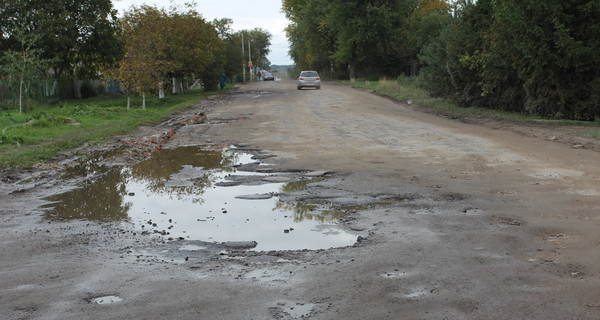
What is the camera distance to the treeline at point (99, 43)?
27516mm

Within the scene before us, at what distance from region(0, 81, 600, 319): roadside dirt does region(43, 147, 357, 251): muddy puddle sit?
346mm

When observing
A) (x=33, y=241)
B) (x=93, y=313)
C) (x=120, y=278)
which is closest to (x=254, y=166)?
(x=33, y=241)

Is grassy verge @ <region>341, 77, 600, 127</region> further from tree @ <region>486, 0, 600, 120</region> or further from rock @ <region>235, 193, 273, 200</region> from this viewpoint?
rock @ <region>235, 193, 273, 200</region>

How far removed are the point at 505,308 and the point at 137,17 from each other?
121ft

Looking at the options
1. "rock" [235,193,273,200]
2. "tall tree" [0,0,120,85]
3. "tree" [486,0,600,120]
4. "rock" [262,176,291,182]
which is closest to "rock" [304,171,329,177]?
"rock" [262,176,291,182]

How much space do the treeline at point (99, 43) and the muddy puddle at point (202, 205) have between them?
16.4 m

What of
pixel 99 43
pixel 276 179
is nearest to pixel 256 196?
pixel 276 179

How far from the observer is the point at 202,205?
8.64 metres

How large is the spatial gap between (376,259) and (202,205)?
3614 mm

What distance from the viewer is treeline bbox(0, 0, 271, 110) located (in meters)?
27.5

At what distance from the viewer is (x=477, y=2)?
23906 millimetres

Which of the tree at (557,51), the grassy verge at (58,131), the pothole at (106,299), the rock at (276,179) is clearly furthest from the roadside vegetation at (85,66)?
the tree at (557,51)

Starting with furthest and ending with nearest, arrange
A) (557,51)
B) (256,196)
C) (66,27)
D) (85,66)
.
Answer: (85,66)
(66,27)
(557,51)
(256,196)

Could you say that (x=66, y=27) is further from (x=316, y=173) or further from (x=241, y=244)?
(x=241, y=244)
